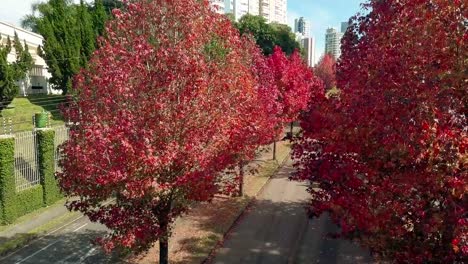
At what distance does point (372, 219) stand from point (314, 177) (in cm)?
347

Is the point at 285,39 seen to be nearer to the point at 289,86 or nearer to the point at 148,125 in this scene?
the point at 289,86

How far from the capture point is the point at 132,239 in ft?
30.3

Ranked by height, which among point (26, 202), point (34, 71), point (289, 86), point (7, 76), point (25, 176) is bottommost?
point (26, 202)

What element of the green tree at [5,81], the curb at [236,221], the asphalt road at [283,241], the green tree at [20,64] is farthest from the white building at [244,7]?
the asphalt road at [283,241]

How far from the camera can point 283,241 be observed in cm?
1614

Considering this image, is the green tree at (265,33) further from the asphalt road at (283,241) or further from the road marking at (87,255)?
the road marking at (87,255)

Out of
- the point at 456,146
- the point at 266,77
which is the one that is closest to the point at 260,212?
the point at 266,77

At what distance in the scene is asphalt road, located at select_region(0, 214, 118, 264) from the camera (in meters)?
14.7

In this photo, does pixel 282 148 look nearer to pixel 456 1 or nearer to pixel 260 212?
pixel 260 212

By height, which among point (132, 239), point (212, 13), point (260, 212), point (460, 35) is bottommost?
point (260, 212)

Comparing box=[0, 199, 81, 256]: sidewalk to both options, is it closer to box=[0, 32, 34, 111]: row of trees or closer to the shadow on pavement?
the shadow on pavement

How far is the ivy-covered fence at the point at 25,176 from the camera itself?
1822 centimetres

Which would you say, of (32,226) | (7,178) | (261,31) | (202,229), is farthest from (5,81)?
(261,31)

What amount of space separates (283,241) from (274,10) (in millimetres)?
163037
